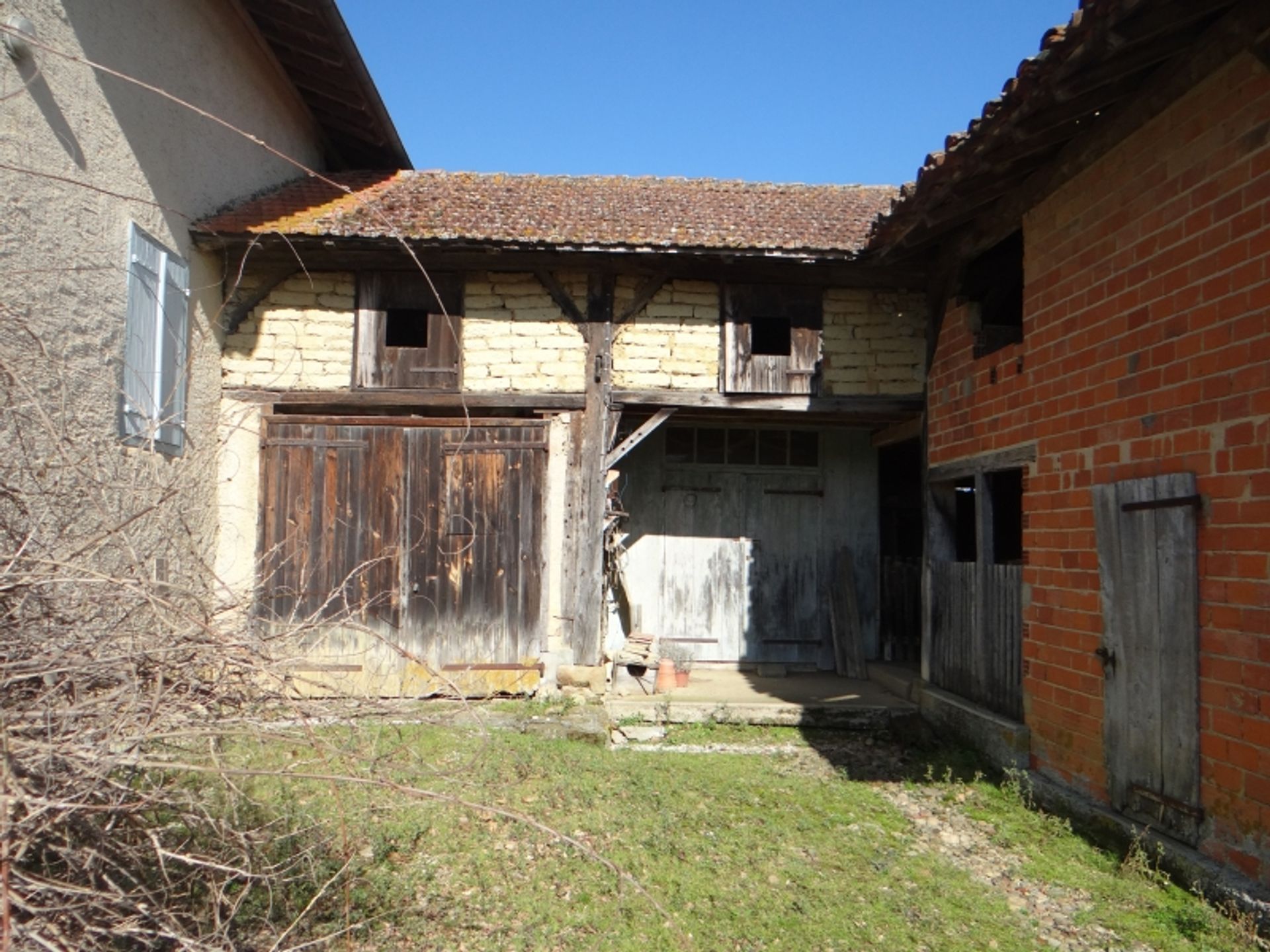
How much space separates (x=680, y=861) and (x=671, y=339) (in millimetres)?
4805

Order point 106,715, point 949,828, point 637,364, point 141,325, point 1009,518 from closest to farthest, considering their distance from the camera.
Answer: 1. point 106,715
2. point 949,828
3. point 141,325
4. point 637,364
5. point 1009,518

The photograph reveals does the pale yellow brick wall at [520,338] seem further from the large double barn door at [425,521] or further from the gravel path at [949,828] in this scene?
the gravel path at [949,828]

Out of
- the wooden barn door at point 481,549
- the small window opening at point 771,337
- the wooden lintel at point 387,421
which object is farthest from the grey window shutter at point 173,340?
the small window opening at point 771,337

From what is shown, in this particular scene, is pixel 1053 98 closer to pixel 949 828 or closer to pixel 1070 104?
pixel 1070 104

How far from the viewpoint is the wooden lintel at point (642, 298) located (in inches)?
311

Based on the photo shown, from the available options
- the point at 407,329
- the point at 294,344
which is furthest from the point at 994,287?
the point at 294,344

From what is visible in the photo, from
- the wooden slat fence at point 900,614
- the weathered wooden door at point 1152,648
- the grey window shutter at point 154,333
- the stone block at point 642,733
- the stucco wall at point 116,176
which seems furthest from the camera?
the wooden slat fence at point 900,614

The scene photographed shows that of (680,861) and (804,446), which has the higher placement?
(804,446)

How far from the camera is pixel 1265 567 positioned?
12.9 feet

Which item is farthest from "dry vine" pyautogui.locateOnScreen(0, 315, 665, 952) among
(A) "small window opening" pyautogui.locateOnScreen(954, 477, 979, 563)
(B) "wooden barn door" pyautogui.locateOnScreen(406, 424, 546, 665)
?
(A) "small window opening" pyautogui.locateOnScreen(954, 477, 979, 563)

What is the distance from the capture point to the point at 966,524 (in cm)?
951

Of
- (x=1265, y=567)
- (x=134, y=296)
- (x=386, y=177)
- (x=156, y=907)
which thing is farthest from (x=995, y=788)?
(x=386, y=177)

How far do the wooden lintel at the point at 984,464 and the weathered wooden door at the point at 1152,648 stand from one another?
923 millimetres

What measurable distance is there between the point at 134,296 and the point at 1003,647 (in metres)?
7.22
